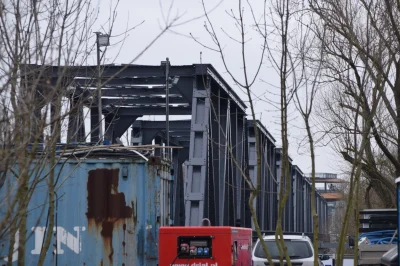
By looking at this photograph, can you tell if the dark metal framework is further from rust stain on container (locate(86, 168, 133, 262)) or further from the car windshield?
rust stain on container (locate(86, 168, 133, 262))

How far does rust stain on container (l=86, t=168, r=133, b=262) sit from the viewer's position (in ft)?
46.3

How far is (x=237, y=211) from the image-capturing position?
31.9 m

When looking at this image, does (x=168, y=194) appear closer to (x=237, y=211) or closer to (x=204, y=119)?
(x=204, y=119)

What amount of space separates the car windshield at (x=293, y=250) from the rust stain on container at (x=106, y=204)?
6.24 m

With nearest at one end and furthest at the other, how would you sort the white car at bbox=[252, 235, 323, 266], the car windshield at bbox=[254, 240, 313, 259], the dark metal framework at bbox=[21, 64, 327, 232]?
the white car at bbox=[252, 235, 323, 266] → the car windshield at bbox=[254, 240, 313, 259] → the dark metal framework at bbox=[21, 64, 327, 232]

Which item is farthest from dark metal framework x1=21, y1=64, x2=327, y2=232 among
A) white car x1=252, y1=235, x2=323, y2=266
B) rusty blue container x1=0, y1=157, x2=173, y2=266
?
rusty blue container x1=0, y1=157, x2=173, y2=266

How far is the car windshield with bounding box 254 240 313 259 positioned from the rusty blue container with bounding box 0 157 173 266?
5979mm

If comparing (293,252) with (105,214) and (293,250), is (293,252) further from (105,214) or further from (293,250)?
(105,214)

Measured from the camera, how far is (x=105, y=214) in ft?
46.5

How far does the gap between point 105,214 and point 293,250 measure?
6995 mm

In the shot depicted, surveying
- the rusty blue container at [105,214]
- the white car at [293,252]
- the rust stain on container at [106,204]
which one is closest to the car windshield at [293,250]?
the white car at [293,252]

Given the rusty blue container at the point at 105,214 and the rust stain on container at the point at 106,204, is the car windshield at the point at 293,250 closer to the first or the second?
the rusty blue container at the point at 105,214

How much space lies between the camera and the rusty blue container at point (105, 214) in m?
14.0

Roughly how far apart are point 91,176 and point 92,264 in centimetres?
144
